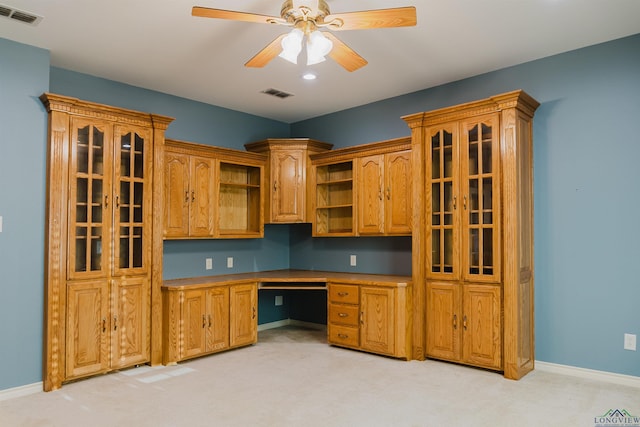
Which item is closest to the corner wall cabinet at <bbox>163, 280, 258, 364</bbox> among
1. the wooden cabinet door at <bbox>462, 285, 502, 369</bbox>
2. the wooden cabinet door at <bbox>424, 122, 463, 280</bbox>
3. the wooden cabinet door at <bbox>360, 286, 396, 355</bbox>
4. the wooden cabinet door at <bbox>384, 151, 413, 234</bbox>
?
the wooden cabinet door at <bbox>360, 286, 396, 355</bbox>

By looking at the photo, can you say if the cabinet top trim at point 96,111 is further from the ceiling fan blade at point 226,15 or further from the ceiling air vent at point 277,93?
the ceiling fan blade at point 226,15

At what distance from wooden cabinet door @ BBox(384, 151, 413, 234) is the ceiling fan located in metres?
1.92

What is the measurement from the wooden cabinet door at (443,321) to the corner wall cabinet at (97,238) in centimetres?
263

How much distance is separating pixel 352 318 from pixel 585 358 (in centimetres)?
210

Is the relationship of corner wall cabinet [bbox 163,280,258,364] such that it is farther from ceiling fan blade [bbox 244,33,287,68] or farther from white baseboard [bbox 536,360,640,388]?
white baseboard [bbox 536,360,640,388]

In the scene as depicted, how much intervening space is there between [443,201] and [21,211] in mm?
3600

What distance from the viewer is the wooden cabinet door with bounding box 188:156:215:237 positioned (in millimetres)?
4766

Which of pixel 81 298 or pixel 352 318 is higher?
pixel 81 298

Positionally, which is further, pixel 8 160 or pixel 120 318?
pixel 120 318

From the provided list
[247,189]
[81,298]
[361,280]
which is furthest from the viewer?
[247,189]

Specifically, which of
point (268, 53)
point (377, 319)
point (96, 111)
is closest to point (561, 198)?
point (377, 319)

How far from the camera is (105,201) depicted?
3875 mm

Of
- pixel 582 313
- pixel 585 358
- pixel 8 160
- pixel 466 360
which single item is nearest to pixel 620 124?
pixel 582 313

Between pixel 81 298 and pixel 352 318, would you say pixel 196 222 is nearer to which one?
pixel 81 298
